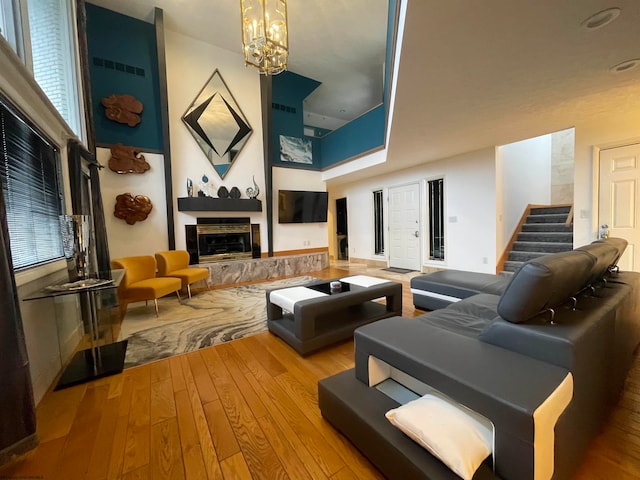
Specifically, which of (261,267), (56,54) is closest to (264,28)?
(56,54)

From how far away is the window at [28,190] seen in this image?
1.70m

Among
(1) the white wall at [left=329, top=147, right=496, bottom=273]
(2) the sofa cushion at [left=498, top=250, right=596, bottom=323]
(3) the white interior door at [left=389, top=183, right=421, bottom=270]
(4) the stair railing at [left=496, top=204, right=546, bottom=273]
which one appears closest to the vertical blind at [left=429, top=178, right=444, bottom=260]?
(1) the white wall at [left=329, top=147, right=496, bottom=273]

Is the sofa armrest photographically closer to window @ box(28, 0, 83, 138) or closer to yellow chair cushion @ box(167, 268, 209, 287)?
yellow chair cushion @ box(167, 268, 209, 287)

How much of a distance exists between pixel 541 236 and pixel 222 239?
245 inches

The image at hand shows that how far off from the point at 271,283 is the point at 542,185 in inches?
255

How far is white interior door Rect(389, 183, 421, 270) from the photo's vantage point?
18.9ft

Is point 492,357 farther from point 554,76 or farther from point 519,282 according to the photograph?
point 554,76

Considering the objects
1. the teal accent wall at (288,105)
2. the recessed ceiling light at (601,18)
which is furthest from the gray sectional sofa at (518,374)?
the teal accent wall at (288,105)

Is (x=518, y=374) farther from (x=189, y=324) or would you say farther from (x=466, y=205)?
(x=466, y=205)

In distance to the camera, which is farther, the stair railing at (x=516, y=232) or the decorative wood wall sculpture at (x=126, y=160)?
the stair railing at (x=516, y=232)

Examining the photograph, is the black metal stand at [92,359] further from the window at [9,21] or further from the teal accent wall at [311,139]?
the teal accent wall at [311,139]

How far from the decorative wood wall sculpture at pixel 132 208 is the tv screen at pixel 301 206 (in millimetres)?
2614

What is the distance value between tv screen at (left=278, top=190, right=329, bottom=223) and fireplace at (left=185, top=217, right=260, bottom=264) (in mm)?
781

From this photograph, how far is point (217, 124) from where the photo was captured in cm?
513
